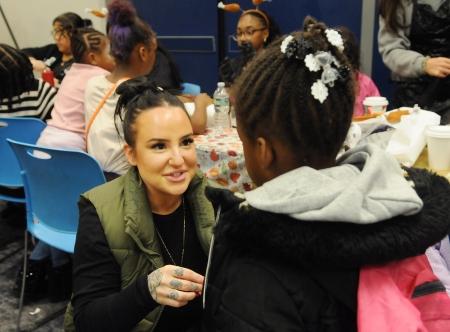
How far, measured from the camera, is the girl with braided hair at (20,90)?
2.47m

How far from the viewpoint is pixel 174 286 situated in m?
0.96

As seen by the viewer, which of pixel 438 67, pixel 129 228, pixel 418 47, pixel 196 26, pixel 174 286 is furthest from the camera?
pixel 196 26

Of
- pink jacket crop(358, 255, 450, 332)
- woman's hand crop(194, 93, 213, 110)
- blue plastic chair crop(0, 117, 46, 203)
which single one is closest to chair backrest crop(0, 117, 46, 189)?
blue plastic chair crop(0, 117, 46, 203)

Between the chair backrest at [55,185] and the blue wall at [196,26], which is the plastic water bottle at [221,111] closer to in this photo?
the chair backrest at [55,185]

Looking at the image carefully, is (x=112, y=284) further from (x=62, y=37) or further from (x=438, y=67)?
(x=62, y=37)

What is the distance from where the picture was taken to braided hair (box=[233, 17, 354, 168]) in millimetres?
731

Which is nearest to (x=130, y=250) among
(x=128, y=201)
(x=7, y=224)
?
(x=128, y=201)

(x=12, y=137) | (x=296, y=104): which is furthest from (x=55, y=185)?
(x=296, y=104)

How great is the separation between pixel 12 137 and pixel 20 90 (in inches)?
14.9

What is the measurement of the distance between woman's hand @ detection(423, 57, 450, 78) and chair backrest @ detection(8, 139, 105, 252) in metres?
1.43

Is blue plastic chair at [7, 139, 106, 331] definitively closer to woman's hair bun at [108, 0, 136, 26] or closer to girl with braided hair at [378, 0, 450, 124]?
woman's hair bun at [108, 0, 136, 26]

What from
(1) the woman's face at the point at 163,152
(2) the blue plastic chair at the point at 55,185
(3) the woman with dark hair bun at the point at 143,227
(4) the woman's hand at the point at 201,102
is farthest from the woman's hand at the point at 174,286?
(4) the woman's hand at the point at 201,102

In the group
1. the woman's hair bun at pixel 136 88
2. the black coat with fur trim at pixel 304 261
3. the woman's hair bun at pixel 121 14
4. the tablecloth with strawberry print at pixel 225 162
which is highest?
the woman's hair bun at pixel 121 14

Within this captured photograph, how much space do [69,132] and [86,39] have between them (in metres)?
0.57
